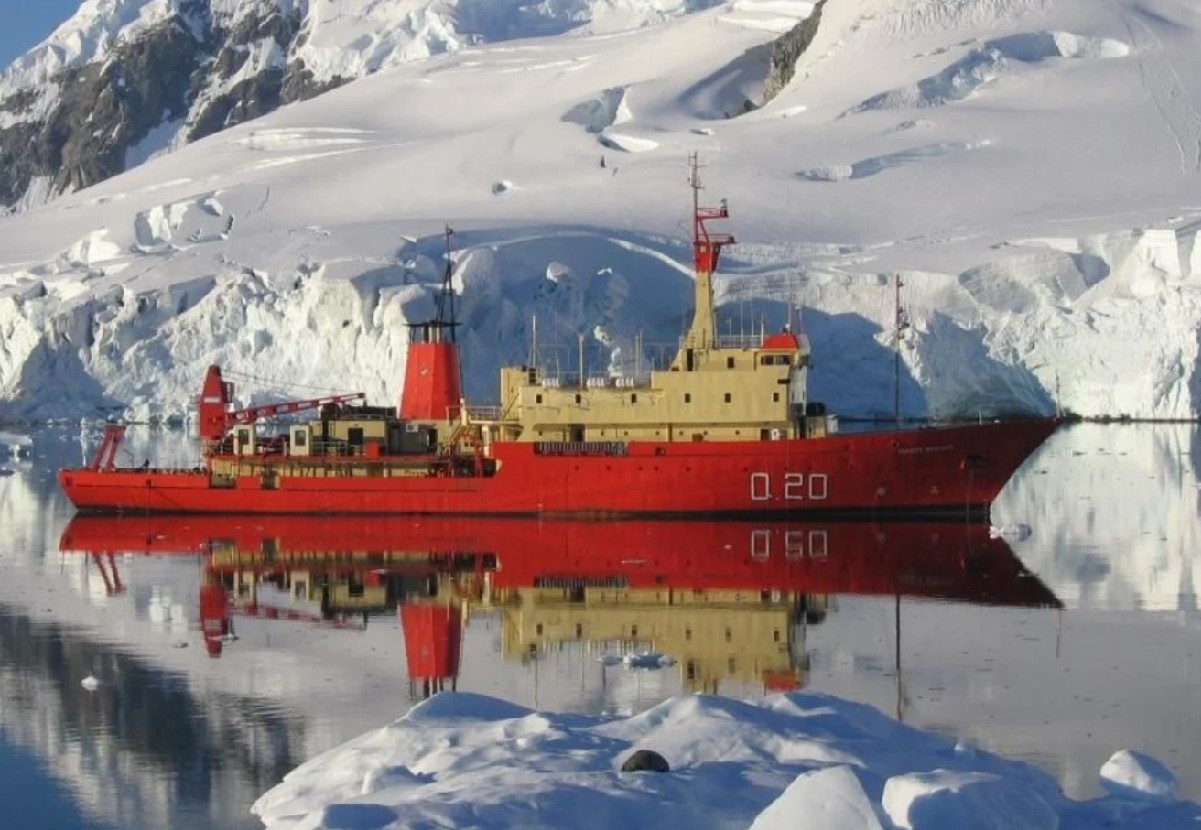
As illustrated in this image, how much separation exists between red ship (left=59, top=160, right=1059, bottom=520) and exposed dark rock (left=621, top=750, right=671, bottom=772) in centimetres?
1389

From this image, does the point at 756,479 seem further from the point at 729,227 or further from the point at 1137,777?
the point at 729,227

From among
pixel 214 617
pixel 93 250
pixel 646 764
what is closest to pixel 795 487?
pixel 214 617

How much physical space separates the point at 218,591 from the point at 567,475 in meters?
6.45

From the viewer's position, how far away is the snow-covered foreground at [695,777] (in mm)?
7719

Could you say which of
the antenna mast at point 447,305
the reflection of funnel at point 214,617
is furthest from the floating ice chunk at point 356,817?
the antenna mast at point 447,305

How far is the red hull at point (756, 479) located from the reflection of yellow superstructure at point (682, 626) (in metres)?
5.60

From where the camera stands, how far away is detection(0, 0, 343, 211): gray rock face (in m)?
111

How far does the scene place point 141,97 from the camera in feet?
373

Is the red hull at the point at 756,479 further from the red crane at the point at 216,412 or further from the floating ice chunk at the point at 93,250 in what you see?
the floating ice chunk at the point at 93,250

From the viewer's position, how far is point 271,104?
4272 inches

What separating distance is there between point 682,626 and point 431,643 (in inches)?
80.2

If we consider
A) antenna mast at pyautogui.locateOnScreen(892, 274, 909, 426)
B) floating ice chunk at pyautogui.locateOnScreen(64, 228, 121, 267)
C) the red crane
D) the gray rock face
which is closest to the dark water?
antenna mast at pyautogui.locateOnScreen(892, 274, 909, 426)

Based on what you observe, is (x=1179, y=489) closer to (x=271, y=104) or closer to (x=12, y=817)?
(x=12, y=817)

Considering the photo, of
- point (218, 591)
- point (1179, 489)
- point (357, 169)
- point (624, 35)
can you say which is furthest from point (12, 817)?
point (624, 35)
